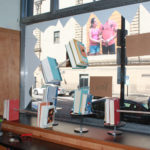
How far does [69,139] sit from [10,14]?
6.55ft

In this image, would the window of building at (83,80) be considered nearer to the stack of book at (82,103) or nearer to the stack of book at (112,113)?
the stack of book at (82,103)

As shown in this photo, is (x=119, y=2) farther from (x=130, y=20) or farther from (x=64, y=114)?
(x=64, y=114)

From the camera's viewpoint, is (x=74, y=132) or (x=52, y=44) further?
(x=52, y=44)

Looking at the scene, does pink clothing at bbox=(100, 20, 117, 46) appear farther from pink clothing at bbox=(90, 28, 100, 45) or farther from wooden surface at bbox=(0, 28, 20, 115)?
wooden surface at bbox=(0, 28, 20, 115)

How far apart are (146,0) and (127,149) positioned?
1.34 metres

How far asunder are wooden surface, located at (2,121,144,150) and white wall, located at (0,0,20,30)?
1.39 metres

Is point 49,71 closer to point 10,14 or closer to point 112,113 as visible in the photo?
point 112,113

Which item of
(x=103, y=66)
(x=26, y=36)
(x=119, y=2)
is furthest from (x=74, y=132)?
(x=26, y=36)

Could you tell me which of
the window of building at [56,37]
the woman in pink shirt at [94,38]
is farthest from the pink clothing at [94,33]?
the window of building at [56,37]

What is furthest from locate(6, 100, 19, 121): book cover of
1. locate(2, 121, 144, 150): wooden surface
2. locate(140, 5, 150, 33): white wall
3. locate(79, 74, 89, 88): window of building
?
locate(140, 5, 150, 33): white wall

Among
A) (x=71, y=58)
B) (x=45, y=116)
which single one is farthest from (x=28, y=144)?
(x=71, y=58)

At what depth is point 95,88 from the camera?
217 cm

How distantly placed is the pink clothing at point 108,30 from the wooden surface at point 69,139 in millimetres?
995

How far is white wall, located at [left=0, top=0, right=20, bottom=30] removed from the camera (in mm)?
3033
